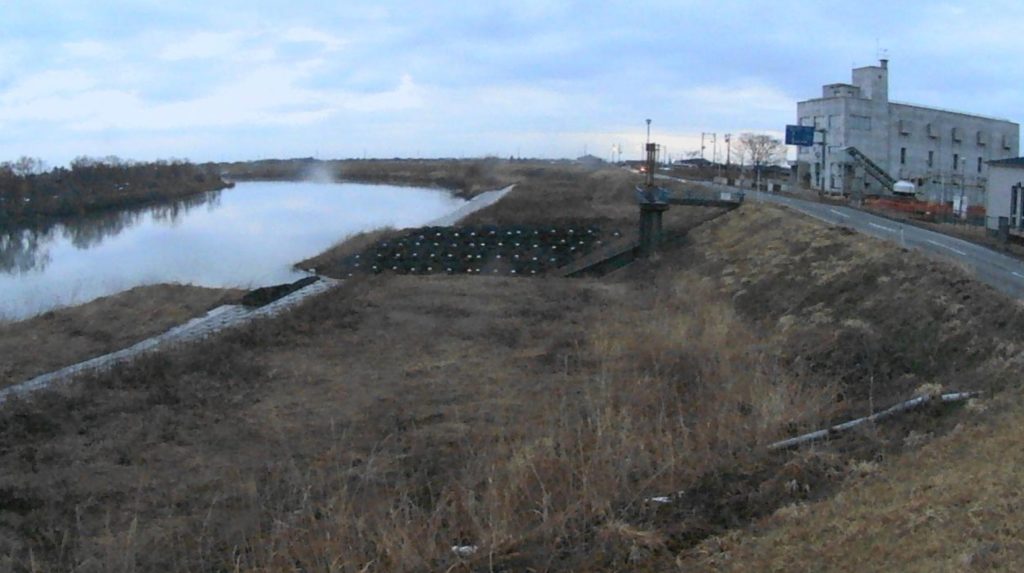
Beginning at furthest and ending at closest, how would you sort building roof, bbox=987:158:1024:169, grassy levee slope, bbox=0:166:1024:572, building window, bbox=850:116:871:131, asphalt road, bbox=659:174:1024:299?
building window, bbox=850:116:871:131 < building roof, bbox=987:158:1024:169 < asphalt road, bbox=659:174:1024:299 < grassy levee slope, bbox=0:166:1024:572

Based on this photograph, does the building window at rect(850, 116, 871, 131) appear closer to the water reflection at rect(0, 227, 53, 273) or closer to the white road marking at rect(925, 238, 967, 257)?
the white road marking at rect(925, 238, 967, 257)

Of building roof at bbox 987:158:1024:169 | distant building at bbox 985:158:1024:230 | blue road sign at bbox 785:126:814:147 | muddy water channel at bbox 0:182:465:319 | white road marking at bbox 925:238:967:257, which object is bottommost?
muddy water channel at bbox 0:182:465:319

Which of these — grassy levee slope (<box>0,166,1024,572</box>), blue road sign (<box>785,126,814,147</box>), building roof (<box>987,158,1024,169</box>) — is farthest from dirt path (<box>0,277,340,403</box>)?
blue road sign (<box>785,126,814,147</box>)

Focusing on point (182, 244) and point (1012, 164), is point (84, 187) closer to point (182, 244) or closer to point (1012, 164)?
point (182, 244)

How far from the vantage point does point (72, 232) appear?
2218 inches

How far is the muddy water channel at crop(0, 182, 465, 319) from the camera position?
3603 centimetres

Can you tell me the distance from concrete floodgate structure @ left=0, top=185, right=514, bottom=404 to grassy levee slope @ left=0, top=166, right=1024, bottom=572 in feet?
3.81

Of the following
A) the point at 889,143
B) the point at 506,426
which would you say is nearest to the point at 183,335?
the point at 506,426

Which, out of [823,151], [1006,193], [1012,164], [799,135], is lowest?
[1006,193]

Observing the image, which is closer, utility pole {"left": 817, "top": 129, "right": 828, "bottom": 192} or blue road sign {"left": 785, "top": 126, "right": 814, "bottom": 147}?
blue road sign {"left": 785, "top": 126, "right": 814, "bottom": 147}

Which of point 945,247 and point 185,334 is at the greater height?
point 945,247

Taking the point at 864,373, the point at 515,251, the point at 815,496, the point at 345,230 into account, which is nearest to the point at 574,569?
the point at 815,496

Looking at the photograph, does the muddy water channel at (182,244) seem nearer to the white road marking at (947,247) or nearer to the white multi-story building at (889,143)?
the white road marking at (947,247)

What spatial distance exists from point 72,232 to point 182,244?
1044 cm
